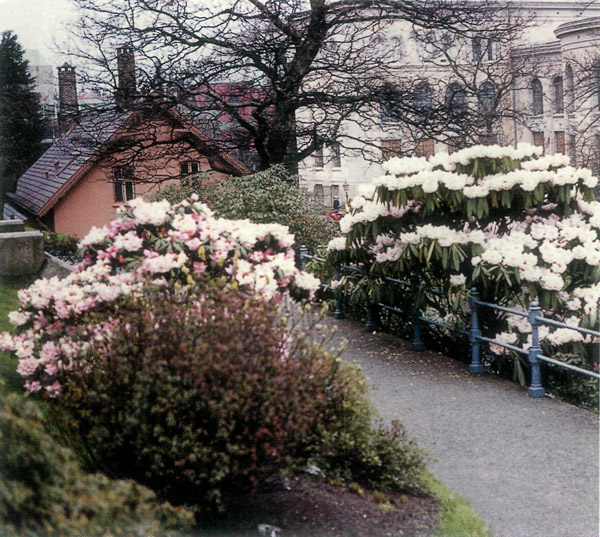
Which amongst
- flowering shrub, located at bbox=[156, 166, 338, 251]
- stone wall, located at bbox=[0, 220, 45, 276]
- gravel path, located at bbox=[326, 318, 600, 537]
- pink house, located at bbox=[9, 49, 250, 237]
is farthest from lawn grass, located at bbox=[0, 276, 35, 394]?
pink house, located at bbox=[9, 49, 250, 237]

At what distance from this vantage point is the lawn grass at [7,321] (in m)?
6.31

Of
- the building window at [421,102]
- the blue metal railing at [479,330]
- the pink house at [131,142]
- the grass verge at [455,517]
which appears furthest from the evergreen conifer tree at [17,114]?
the grass verge at [455,517]

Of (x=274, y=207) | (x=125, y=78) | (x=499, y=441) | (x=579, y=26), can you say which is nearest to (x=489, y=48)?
(x=579, y=26)

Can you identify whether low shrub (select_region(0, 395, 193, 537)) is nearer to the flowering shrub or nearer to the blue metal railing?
the blue metal railing

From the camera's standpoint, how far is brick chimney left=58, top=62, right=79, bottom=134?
2028 centimetres

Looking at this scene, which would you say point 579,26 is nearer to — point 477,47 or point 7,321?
point 477,47

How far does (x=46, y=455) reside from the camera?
355cm

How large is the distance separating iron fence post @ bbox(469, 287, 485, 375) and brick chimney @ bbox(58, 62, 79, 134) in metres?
13.6

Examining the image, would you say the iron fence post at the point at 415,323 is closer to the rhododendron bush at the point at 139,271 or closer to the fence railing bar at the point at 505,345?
the fence railing bar at the point at 505,345

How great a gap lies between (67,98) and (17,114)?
22.4ft

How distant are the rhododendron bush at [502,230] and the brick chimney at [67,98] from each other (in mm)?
12544

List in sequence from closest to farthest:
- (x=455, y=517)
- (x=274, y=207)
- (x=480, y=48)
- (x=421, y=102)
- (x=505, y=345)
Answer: (x=455, y=517) < (x=505, y=345) < (x=274, y=207) < (x=421, y=102) < (x=480, y=48)

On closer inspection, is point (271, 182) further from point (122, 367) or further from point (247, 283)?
point (122, 367)

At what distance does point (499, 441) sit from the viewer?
6992mm
